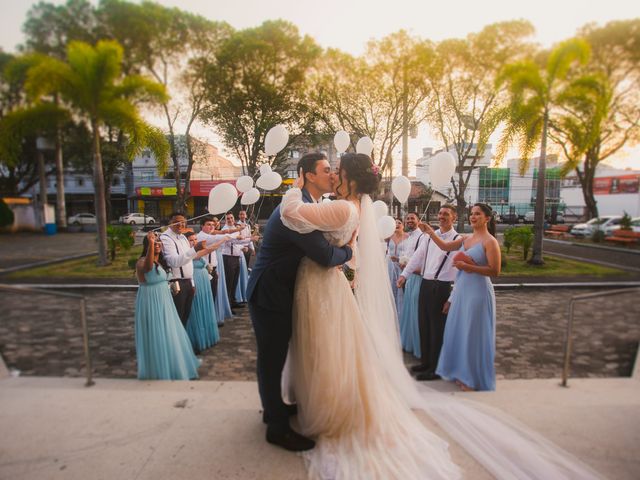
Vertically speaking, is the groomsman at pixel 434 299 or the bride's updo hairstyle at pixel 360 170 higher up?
the bride's updo hairstyle at pixel 360 170

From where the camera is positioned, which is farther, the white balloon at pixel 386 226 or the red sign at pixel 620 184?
the red sign at pixel 620 184

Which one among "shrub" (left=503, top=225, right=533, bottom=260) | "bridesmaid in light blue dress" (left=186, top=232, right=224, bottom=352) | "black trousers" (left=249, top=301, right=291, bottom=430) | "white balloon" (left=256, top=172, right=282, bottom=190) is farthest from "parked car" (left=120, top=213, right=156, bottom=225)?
"shrub" (left=503, top=225, right=533, bottom=260)

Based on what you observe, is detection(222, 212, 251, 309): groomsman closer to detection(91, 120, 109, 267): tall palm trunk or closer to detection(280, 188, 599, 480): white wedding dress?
detection(91, 120, 109, 267): tall palm trunk

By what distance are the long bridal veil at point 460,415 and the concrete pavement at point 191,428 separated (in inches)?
3.9

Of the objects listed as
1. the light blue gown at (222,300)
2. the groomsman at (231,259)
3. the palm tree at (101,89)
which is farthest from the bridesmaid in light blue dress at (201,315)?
the palm tree at (101,89)

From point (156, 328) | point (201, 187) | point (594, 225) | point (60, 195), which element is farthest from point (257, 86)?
point (594, 225)

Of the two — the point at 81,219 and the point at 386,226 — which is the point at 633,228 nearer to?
the point at 386,226

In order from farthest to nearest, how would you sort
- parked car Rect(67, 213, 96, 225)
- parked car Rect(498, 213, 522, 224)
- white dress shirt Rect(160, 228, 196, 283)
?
parked car Rect(498, 213, 522, 224), parked car Rect(67, 213, 96, 225), white dress shirt Rect(160, 228, 196, 283)

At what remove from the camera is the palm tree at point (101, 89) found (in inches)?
156

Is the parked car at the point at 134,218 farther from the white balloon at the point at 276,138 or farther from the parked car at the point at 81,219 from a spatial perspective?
the white balloon at the point at 276,138

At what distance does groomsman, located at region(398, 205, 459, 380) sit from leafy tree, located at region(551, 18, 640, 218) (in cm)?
246

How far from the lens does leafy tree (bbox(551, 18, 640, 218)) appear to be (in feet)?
12.6

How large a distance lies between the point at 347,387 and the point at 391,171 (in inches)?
499

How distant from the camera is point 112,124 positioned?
506 centimetres
